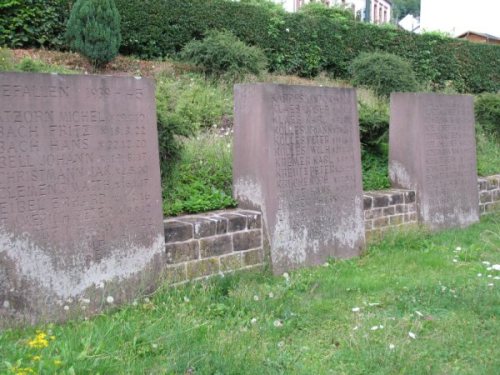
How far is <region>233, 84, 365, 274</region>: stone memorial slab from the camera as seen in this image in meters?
5.36

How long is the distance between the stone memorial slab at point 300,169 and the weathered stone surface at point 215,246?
17.6 inches

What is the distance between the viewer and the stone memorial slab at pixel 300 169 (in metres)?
5.36

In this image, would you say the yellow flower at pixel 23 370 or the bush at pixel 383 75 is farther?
the bush at pixel 383 75

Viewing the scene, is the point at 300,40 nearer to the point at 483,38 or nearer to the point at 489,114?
the point at 489,114

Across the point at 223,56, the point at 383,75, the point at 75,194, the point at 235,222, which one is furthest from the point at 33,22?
the point at 75,194

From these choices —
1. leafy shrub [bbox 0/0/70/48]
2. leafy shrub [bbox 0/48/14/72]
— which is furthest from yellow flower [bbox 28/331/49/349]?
leafy shrub [bbox 0/0/70/48]

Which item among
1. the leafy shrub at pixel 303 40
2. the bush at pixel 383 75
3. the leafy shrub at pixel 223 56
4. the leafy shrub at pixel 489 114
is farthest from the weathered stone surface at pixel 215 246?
the bush at pixel 383 75

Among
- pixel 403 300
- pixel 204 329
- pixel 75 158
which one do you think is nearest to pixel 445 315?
pixel 403 300

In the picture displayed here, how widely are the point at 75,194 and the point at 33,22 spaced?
8.74 metres

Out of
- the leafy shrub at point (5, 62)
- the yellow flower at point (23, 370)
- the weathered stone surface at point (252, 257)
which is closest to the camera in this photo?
the yellow flower at point (23, 370)

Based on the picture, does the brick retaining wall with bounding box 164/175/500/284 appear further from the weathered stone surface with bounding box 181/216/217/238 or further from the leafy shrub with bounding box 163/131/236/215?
the leafy shrub with bounding box 163/131/236/215

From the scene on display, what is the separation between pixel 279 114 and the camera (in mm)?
5469

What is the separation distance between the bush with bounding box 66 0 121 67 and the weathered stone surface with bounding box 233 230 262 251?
7422 mm

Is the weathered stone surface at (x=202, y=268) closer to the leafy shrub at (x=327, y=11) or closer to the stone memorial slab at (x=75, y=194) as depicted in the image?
the stone memorial slab at (x=75, y=194)
